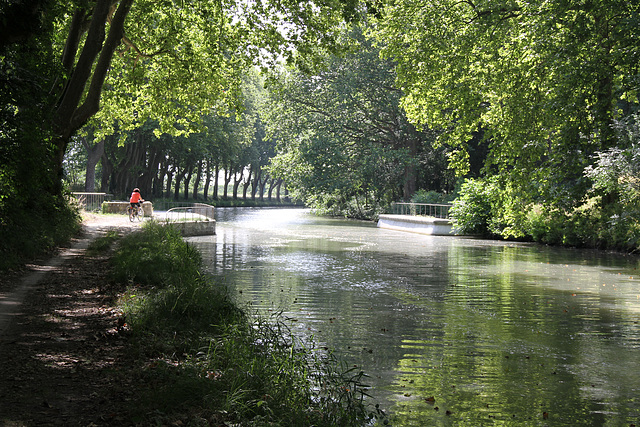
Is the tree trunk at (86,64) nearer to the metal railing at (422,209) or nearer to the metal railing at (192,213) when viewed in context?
the metal railing at (192,213)

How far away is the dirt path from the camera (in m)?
5.07

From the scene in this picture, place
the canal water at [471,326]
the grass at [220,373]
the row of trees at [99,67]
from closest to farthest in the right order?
1. the grass at [220,373]
2. the canal water at [471,326]
3. the row of trees at [99,67]

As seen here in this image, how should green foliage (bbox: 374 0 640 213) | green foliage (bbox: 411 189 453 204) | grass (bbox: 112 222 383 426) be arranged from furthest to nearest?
green foliage (bbox: 411 189 453 204), green foliage (bbox: 374 0 640 213), grass (bbox: 112 222 383 426)

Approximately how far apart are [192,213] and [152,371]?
30.3 m

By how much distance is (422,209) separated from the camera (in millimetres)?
40531

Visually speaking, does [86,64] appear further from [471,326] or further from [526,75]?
[471,326]

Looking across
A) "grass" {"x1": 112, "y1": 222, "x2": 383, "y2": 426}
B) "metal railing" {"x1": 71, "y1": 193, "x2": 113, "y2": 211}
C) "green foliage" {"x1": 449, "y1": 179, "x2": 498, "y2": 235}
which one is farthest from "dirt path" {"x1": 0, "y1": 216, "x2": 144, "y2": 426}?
"metal railing" {"x1": 71, "y1": 193, "x2": 113, "y2": 211}

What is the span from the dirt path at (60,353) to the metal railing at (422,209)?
2848 centimetres

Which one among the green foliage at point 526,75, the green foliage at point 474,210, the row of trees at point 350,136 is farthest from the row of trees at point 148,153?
the green foliage at point 526,75

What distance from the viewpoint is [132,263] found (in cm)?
1253

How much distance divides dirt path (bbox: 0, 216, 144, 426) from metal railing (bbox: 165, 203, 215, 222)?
20828 millimetres

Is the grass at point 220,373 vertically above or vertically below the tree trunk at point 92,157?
below

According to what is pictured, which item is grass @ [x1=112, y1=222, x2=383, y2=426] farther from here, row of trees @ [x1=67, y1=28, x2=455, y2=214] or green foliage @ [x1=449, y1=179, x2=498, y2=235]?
Answer: row of trees @ [x1=67, y1=28, x2=455, y2=214]

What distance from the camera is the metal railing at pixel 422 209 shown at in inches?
1496
